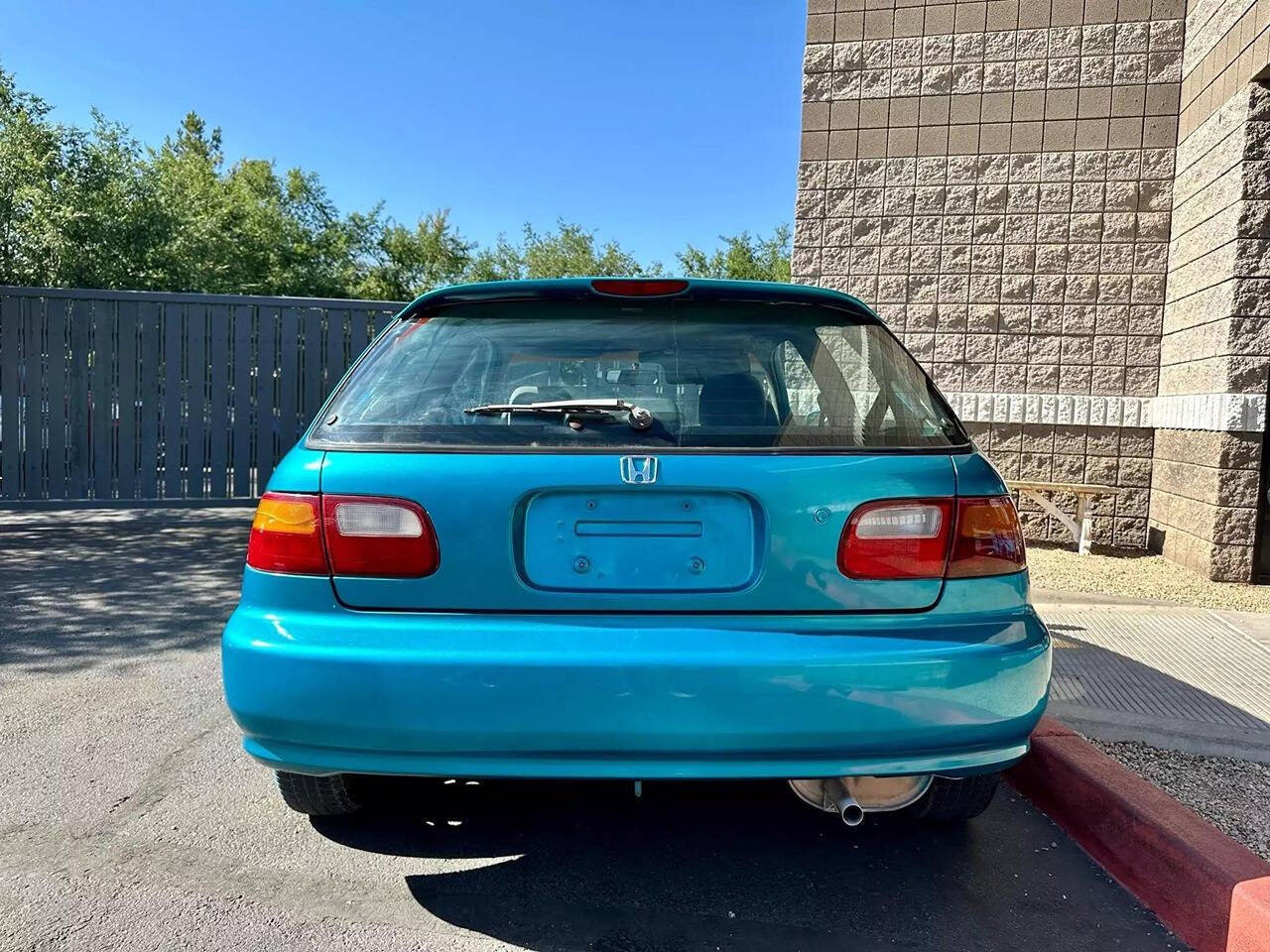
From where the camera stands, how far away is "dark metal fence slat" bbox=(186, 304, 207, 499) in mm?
8820

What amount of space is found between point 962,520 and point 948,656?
333 mm

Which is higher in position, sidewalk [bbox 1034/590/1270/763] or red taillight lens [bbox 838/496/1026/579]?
red taillight lens [bbox 838/496/1026/579]

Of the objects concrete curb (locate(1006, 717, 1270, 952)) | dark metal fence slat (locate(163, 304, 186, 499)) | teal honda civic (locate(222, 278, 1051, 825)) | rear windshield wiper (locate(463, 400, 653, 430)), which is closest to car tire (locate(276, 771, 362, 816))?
teal honda civic (locate(222, 278, 1051, 825))

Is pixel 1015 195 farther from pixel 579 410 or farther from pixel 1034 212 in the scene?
pixel 579 410

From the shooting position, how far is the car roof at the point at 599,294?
255cm

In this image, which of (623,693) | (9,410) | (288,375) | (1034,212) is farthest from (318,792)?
(9,410)

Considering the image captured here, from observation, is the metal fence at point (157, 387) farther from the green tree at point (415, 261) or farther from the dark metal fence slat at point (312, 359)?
the green tree at point (415, 261)

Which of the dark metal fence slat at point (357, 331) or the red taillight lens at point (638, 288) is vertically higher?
the dark metal fence slat at point (357, 331)

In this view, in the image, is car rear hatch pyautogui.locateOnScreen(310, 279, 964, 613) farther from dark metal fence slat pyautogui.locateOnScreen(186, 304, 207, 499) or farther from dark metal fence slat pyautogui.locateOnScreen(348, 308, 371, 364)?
dark metal fence slat pyautogui.locateOnScreen(186, 304, 207, 499)

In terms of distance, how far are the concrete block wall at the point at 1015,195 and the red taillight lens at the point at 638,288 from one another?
6.11 metres

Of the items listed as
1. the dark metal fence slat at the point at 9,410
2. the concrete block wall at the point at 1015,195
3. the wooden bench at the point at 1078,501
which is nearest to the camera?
the wooden bench at the point at 1078,501

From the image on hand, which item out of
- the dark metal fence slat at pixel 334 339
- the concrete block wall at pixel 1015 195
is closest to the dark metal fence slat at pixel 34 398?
the dark metal fence slat at pixel 334 339

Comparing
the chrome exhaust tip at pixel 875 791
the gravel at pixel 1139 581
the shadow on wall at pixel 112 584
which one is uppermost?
the chrome exhaust tip at pixel 875 791

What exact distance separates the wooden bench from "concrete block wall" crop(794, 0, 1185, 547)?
0.24 m
